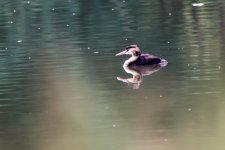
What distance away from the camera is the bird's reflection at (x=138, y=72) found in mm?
10698

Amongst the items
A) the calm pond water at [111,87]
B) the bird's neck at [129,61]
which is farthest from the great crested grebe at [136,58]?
the calm pond water at [111,87]

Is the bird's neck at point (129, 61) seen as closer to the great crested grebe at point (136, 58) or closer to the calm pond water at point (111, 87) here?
the great crested grebe at point (136, 58)

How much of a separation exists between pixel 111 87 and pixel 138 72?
5.05 ft

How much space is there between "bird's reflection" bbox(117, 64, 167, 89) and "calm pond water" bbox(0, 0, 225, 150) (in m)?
0.10

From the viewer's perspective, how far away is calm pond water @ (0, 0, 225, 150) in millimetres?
8141

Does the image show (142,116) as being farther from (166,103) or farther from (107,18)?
(107,18)

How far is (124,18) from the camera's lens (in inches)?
711

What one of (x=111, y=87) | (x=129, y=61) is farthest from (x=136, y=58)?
(x=111, y=87)

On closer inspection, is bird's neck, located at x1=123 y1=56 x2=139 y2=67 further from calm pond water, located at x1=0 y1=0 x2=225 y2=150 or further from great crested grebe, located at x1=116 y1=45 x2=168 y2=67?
calm pond water, located at x1=0 y1=0 x2=225 y2=150

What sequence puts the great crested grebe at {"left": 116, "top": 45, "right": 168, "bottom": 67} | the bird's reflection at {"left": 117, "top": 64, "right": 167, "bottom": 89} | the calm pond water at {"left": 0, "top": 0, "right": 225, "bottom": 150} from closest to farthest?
the calm pond water at {"left": 0, "top": 0, "right": 225, "bottom": 150}, the bird's reflection at {"left": 117, "top": 64, "right": 167, "bottom": 89}, the great crested grebe at {"left": 116, "top": 45, "right": 168, "bottom": 67}

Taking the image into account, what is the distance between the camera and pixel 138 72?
11.8m

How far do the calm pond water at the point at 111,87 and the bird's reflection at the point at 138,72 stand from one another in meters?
0.10

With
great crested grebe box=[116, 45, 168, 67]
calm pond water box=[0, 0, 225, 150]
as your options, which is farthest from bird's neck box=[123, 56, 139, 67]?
calm pond water box=[0, 0, 225, 150]

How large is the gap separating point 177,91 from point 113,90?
2.98ft
